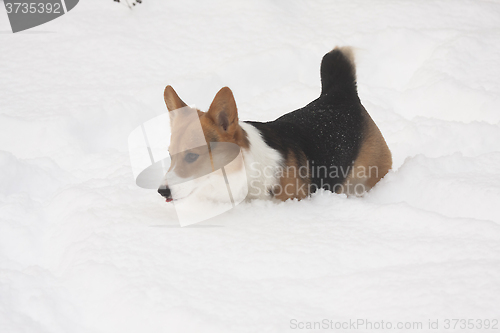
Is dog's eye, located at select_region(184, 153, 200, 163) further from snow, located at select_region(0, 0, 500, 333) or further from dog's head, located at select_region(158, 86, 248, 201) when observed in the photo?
snow, located at select_region(0, 0, 500, 333)

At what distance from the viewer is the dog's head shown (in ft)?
7.57

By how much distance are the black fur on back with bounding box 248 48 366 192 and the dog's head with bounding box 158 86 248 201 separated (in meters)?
0.33

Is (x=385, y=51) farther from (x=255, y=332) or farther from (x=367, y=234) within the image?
(x=255, y=332)

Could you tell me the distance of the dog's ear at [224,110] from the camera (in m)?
2.26

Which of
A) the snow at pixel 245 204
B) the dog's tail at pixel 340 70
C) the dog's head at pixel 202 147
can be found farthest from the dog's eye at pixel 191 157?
the dog's tail at pixel 340 70

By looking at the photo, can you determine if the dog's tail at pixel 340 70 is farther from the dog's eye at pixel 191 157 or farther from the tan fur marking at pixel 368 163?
the dog's eye at pixel 191 157

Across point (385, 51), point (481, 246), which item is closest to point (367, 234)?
point (481, 246)

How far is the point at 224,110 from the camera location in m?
2.31

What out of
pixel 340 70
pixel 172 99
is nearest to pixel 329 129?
pixel 340 70

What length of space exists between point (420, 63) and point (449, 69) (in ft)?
1.15

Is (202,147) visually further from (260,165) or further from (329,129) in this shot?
(329,129)

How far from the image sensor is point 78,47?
4.70 metres

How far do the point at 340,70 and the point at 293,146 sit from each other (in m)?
0.71

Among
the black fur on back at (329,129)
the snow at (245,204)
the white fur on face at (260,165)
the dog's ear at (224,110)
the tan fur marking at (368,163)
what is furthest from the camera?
the tan fur marking at (368,163)
